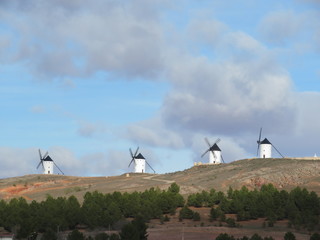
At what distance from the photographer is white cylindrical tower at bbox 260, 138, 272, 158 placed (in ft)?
609

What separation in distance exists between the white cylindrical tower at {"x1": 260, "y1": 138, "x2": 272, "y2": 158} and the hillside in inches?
251

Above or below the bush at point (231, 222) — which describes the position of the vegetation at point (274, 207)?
above

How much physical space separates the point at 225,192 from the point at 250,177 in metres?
10.7

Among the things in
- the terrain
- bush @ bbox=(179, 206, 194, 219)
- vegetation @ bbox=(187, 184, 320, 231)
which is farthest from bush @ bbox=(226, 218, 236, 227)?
bush @ bbox=(179, 206, 194, 219)

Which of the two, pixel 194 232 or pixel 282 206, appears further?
pixel 282 206

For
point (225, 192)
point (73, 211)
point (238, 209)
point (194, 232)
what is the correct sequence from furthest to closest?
point (225, 192) → point (238, 209) → point (73, 211) → point (194, 232)

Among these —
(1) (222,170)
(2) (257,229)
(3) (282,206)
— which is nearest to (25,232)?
(2) (257,229)

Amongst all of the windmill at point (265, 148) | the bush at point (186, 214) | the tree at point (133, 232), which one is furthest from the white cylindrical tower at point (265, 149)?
the tree at point (133, 232)

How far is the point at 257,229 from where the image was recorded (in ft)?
370

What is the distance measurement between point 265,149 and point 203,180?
29302 mm

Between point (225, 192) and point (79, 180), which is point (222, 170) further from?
point (79, 180)

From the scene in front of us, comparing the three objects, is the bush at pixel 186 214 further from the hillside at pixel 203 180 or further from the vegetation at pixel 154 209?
the hillside at pixel 203 180

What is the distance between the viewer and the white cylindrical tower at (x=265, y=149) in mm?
185700

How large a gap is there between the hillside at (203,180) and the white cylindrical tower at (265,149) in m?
6.38
